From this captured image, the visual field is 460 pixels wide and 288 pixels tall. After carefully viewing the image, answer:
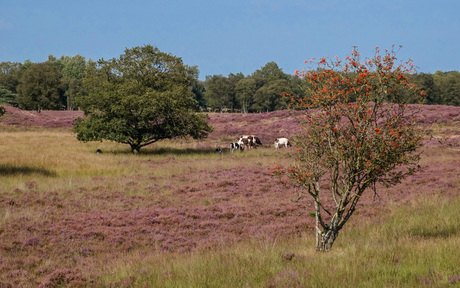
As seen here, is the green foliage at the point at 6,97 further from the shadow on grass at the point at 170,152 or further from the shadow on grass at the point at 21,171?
the shadow on grass at the point at 21,171

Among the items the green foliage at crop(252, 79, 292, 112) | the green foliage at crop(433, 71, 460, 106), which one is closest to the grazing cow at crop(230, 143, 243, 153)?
the green foliage at crop(252, 79, 292, 112)

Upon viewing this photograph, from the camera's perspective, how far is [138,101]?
1315 inches

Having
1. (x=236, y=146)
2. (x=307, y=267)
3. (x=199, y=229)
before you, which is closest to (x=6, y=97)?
(x=236, y=146)

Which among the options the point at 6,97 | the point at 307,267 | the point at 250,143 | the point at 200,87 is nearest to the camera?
the point at 307,267

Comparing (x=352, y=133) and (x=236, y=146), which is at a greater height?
(x=352, y=133)

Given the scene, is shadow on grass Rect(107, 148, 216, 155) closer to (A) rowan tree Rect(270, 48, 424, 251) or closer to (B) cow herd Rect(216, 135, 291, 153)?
(B) cow herd Rect(216, 135, 291, 153)

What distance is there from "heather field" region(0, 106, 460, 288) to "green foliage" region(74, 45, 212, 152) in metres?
5.83

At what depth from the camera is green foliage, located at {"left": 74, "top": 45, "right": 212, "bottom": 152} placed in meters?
34.0

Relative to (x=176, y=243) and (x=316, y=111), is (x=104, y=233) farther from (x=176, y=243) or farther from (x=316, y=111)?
(x=316, y=111)

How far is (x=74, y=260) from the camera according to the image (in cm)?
1043

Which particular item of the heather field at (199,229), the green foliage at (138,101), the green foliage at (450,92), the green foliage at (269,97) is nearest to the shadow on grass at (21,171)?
the heather field at (199,229)

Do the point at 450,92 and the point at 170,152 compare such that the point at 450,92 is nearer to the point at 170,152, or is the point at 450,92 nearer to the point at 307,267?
the point at 170,152

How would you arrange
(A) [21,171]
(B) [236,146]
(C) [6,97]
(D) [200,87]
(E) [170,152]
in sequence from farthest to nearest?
(D) [200,87]
(C) [6,97]
(B) [236,146]
(E) [170,152]
(A) [21,171]

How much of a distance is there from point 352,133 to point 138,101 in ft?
87.4
